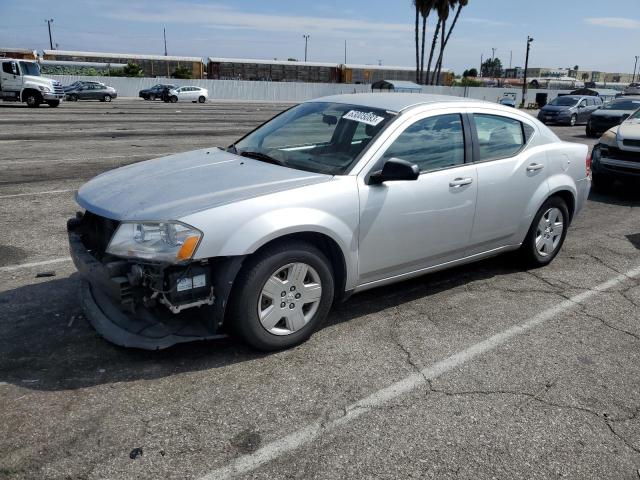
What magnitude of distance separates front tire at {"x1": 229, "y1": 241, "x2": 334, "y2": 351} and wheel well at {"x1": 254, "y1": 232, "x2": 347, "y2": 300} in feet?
0.20

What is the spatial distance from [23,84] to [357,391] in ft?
99.3

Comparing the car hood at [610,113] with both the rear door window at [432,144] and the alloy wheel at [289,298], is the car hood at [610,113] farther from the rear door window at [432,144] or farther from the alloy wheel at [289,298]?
the alloy wheel at [289,298]

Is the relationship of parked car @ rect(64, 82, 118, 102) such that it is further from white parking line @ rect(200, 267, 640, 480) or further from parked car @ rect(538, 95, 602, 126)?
white parking line @ rect(200, 267, 640, 480)

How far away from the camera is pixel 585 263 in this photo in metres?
6.09

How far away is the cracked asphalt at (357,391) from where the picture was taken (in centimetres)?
280

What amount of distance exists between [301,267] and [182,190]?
926 millimetres

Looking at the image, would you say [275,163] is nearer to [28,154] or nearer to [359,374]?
[359,374]

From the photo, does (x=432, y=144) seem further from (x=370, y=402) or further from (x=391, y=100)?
(x=370, y=402)

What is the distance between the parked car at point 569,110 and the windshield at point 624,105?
4774 millimetres

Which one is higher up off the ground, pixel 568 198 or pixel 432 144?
pixel 432 144

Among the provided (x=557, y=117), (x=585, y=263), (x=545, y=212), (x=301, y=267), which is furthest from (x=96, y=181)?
(x=557, y=117)

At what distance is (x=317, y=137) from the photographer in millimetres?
4730

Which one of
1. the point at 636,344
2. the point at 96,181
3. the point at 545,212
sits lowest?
the point at 636,344

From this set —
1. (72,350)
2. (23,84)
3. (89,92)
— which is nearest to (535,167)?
(72,350)
